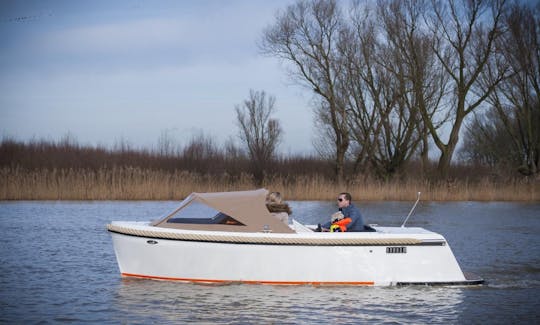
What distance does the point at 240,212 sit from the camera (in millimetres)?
12133

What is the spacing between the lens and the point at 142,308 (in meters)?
11.0

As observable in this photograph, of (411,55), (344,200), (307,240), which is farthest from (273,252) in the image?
(411,55)

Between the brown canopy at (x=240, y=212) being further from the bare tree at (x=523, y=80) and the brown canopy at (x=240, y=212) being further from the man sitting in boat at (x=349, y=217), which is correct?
the bare tree at (x=523, y=80)

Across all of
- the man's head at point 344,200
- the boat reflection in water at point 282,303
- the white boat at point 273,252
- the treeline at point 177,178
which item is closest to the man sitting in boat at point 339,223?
the man's head at point 344,200

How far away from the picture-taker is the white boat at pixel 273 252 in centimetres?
1170

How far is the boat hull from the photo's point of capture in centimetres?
1174

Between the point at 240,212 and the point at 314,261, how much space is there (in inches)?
55.4

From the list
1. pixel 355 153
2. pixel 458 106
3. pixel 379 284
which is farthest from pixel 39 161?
pixel 379 284

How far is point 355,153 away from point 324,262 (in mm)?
29569

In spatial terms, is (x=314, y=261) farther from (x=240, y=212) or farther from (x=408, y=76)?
(x=408, y=76)

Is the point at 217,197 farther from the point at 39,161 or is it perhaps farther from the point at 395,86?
the point at 395,86

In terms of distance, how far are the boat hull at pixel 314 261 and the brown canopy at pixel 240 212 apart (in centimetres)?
32

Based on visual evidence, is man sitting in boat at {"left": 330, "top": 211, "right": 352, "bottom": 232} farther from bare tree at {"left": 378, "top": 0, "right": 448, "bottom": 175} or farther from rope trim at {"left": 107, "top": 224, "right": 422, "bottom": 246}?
bare tree at {"left": 378, "top": 0, "right": 448, "bottom": 175}

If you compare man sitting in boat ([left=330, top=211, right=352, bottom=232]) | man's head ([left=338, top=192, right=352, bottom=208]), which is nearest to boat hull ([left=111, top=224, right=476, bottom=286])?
man sitting in boat ([left=330, top=211, right=352, bottom=232])
